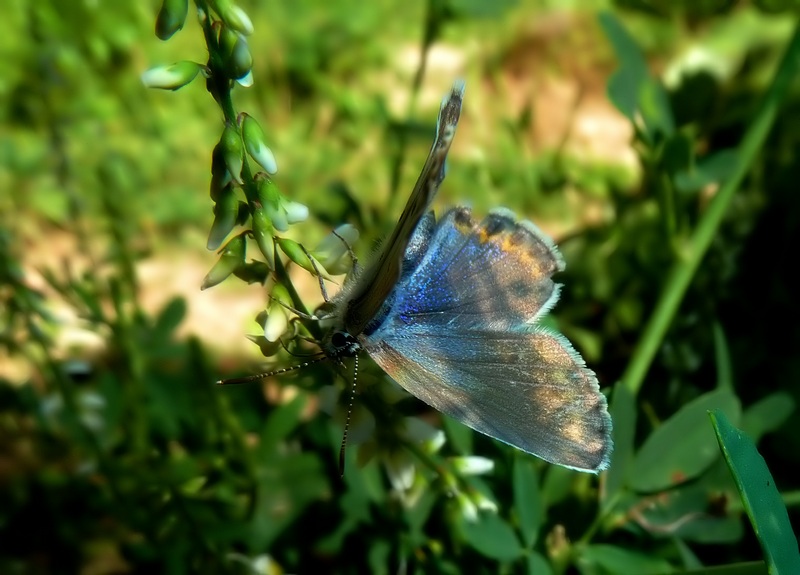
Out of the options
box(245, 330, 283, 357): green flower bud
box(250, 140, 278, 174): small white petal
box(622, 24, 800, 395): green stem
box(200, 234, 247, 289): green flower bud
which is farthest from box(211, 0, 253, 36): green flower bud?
box(622, 24, 800, 395): green stem

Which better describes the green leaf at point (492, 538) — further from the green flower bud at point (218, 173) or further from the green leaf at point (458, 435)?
the green flower bud at point (218, 173)

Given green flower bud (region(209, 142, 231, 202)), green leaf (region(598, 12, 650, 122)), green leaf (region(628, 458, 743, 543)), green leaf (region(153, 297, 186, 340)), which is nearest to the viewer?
green flower bud (region(209, 142, 231, 202))

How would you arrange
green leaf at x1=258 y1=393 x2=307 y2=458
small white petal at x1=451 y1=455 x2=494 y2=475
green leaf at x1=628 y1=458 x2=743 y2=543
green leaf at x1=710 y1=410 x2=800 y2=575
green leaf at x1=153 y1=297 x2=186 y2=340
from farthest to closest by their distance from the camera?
1. green leaf at x1=153 y1=297 x2=186 y2=340
2. green leaf at x1=258 y1=393 x2=307 y2=458
3. green leaf at x1=628 y1=458 x2=743 y2=543
4. small white petal at x1=451 y1=455 x2=494 y2=475
5. green leaf at x1=710 y1=410 x2=800 y2=575

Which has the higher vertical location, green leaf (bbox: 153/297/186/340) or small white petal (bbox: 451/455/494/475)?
green leaf (bbox: 153/297/186/340)

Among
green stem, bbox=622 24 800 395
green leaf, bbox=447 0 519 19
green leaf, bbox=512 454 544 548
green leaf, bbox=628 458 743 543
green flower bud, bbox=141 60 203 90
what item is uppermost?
green leaf, bbox=447 0 519 19

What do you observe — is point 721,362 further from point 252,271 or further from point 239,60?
point 239,60

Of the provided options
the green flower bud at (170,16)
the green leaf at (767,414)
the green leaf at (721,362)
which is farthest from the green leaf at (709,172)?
the green flower bud at (170,16)

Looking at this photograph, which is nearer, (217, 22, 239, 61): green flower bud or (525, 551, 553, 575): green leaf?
(217, 22, 239, 61): green flower bud

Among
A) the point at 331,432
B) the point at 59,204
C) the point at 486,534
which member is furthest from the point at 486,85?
the point at 486,534

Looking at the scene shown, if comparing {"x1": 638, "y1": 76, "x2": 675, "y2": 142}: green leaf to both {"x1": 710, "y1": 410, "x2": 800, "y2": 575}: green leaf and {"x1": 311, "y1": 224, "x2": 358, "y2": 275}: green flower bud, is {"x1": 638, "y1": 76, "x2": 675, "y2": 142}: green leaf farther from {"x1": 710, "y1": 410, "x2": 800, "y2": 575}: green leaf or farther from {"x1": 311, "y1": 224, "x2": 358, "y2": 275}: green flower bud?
{"x1": 710, "y1": 410, "x2": 800, "y2": 575}: green leaf
